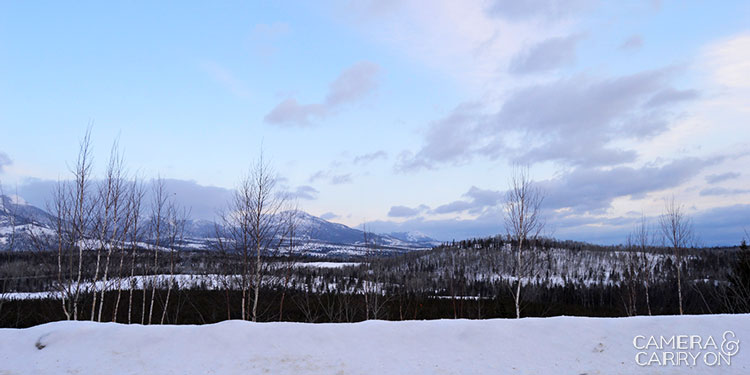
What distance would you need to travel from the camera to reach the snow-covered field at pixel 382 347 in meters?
7.39

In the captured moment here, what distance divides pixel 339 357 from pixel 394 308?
50512mm

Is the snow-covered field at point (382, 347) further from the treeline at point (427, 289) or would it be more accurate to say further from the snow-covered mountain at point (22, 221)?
the snow-covered mountain at point (22, 221)

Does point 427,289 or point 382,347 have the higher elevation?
point 382,347

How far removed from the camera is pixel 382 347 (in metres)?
8.10

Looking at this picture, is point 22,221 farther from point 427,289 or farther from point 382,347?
point 427,289

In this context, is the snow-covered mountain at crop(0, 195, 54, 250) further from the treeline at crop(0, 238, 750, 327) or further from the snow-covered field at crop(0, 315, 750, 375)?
the snow-covered field at crop(0, 315, 750, 375)

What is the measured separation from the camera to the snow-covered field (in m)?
7.39

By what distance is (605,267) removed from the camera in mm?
123938

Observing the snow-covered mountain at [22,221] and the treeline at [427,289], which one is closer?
the snow-covered mountain at [22,221]

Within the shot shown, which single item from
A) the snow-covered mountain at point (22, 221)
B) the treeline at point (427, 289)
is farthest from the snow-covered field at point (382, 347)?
the snow-covered mountain at point (22, 221)

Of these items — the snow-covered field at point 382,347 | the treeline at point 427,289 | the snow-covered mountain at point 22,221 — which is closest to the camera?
the snow-covered field at point 382,347

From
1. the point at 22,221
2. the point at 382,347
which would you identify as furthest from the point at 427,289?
the point at 382,347

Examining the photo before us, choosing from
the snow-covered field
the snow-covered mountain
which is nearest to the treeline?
the snow-covered mountain

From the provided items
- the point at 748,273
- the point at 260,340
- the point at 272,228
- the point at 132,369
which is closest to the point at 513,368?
the point at 260,340
